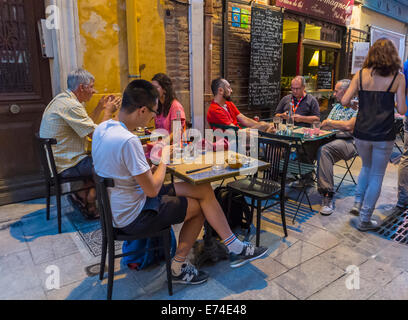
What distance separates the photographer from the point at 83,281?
8.72 ft

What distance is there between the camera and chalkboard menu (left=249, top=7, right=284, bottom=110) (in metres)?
6.41

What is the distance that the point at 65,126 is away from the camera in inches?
139

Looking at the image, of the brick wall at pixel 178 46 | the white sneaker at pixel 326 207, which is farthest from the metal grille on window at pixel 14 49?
the white sneaker at pixel 326 207

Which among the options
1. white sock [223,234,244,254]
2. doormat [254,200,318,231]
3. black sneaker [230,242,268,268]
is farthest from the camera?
doormat [254,200,318,231]

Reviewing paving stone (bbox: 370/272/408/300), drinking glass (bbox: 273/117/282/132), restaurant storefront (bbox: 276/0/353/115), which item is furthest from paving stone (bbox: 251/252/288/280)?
restaurant storefront (bbox: 276/0/353/115)

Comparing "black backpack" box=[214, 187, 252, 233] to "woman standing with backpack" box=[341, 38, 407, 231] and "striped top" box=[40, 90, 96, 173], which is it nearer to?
"woman standing with backpack" box=[341, 38, 407, 231]

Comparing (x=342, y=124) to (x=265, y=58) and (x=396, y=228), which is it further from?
(x=265, y=58)

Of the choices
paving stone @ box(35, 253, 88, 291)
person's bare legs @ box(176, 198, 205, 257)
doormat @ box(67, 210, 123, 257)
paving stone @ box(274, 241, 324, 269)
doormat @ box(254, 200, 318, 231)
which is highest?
person's bare legs @ box(176, 198, 205, 257)

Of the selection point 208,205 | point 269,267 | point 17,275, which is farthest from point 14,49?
point 269,267

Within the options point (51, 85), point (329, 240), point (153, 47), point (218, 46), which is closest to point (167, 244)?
point (329, 240)

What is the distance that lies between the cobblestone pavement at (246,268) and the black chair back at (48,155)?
0.60 meters

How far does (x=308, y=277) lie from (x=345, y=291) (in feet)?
0.96

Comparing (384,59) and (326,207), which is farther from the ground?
(384,59)

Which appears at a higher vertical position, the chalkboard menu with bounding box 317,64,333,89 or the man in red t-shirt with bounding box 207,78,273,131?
the chalkboard menu with bounding box 317,64,333,89
